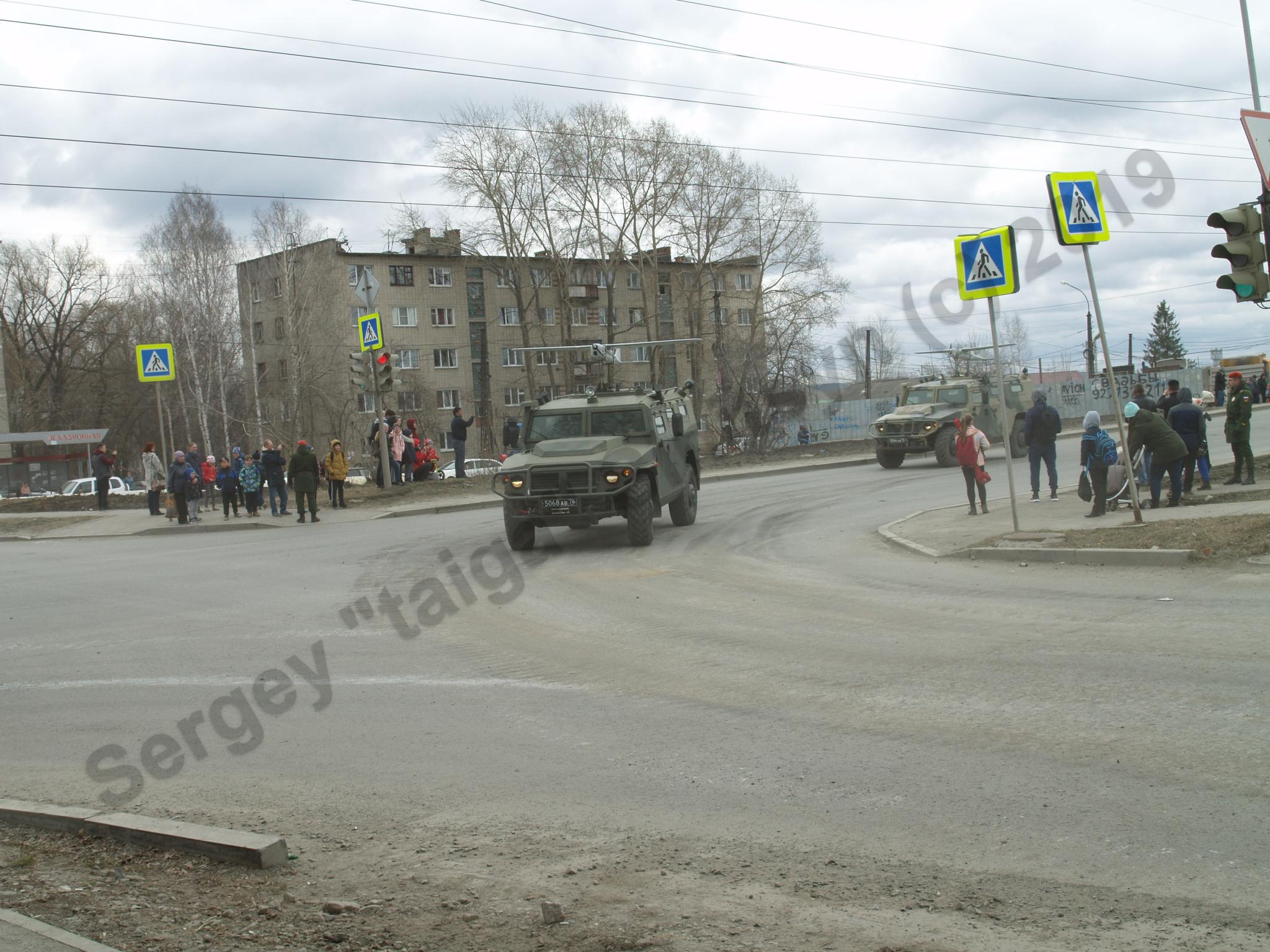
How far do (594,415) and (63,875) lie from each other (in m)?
12.7

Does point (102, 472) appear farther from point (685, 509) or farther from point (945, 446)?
point (945, 446)

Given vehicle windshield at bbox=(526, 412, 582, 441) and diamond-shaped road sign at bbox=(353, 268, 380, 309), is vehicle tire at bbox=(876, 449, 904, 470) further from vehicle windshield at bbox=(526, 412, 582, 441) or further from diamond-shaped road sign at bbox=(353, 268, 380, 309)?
vehicle windshield at bbox=(526, 412, 582, 441)

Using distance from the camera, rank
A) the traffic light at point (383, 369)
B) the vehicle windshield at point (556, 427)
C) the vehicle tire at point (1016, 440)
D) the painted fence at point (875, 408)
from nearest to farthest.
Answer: the vehicle windshield at point (556, 427) → the traffic light at point (383, 369) → the vehicle tire at point (1016, 440) → the painted fence at point (875, 408)

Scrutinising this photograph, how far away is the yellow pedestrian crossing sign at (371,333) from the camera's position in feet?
77.8

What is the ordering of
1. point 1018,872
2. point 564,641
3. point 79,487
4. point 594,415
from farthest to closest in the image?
point 79,487 → point 594,415 → point 564,641 → point 1018,872

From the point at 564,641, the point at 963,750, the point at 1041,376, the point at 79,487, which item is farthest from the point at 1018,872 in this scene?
the point at 1041,376

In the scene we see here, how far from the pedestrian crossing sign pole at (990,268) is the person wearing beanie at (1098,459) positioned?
1793 mm

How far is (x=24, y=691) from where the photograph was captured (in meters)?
8.16

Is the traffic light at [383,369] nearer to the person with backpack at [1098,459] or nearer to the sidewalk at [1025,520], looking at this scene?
the sidewalk at [1025,520]

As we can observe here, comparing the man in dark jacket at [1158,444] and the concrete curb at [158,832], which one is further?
the man in dark jacket at [1158,444]

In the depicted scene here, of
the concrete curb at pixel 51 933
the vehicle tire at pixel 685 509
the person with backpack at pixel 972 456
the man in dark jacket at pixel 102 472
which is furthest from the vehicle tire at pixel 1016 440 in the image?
the concrete curb at pixel 51 933

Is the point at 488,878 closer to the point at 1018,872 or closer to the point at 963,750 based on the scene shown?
the point at 1018,872

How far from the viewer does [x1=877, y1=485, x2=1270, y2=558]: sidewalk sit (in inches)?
524

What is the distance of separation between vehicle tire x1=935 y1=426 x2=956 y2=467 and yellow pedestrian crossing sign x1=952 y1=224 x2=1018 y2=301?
14.3 metres
